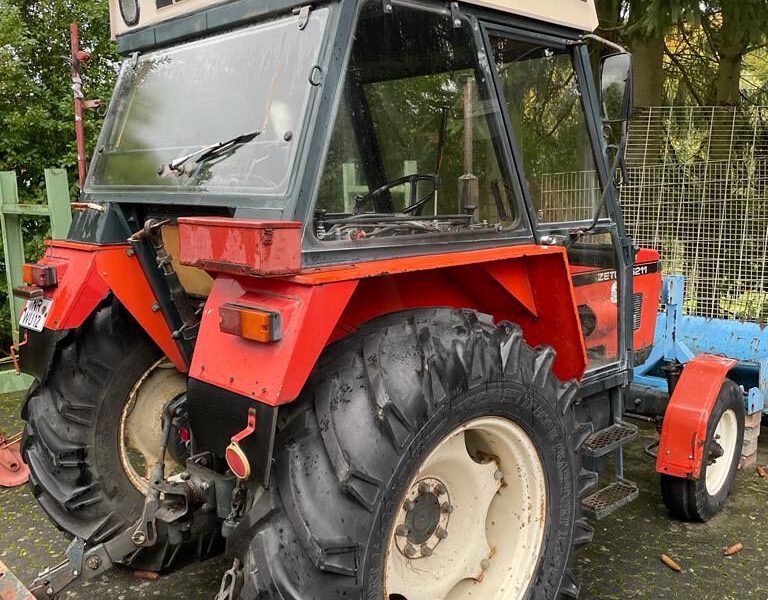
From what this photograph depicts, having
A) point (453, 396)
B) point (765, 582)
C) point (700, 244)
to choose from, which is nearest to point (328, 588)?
point (453, 396)

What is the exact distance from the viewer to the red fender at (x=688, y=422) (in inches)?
133

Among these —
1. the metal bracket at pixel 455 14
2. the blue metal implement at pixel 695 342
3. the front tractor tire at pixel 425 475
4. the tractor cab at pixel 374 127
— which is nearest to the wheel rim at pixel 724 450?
the blue metal implement at pixel 695 342

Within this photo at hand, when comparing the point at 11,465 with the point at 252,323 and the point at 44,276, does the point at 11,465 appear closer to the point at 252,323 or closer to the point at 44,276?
the point at 44,276

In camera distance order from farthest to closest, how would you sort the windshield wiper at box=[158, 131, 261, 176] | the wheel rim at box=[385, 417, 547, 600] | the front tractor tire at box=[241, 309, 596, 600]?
the wheel rim at box=[385, 417, 547, 600] < the windshield wiper at box=[158, 131, 261, 176] < the front tractor tire at box=[241, 309, 596, 600]

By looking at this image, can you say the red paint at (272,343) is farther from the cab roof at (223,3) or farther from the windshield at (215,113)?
the cab roof at (223,3)

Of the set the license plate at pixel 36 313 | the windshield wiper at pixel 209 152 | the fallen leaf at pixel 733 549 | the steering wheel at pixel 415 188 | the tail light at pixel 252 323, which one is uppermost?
the windshield wiper at pixel 209 152

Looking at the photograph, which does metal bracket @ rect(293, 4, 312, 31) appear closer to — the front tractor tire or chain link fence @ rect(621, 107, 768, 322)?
the front tractor tire

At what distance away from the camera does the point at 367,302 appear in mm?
2268

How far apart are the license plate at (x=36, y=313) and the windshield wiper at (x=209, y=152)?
70cm

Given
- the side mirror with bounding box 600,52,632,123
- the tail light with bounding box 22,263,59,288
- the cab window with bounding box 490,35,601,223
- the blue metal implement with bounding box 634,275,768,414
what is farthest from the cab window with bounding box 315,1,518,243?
the blue metal implement with bounding box 634,275,768,414

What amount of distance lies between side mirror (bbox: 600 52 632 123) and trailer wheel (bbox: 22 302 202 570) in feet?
→ 7.23

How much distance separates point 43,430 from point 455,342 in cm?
177

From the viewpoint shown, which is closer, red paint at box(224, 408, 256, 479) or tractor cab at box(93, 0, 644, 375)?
red paint at box(224, 408, 256, 479)

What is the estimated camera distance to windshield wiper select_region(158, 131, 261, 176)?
85.7 inches
